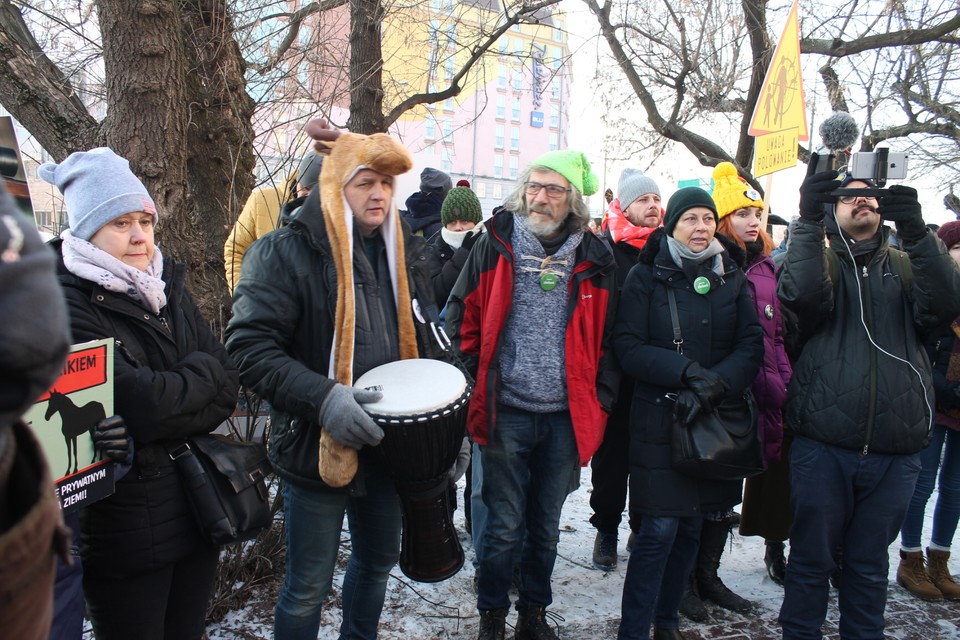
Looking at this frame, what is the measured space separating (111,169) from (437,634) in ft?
7.90

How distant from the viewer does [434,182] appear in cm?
607

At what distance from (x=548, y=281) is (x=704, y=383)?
31.6 inches

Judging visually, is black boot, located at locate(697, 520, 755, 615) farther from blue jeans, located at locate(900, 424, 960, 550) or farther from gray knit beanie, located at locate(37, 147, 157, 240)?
gray knit beanie, located at locate(37, 147, 157, 240)

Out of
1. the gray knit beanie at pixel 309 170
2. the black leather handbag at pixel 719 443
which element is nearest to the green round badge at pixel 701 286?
the black leather handbag at pixel 719 443

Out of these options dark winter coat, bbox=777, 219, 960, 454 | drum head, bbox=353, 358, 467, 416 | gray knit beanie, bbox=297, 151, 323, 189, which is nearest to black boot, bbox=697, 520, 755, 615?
dark winter coat, bbox=777, 219, 960, 454

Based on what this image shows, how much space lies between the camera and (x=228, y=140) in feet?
17.8

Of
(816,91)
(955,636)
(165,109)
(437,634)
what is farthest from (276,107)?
(816,91)

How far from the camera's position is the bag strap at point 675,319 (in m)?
3.11

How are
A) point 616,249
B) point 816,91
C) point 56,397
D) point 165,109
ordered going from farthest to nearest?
point 816,91, point 616,249, point 165,109, point 56,397

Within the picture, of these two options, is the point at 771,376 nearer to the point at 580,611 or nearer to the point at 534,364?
the point at 534,364

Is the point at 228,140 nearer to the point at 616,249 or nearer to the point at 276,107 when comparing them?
the point at 276,107

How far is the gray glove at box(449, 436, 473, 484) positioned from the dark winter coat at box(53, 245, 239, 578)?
0.88 m

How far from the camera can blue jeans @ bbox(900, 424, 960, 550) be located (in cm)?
400

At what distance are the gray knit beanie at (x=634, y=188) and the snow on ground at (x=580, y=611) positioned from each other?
7.29 feet
